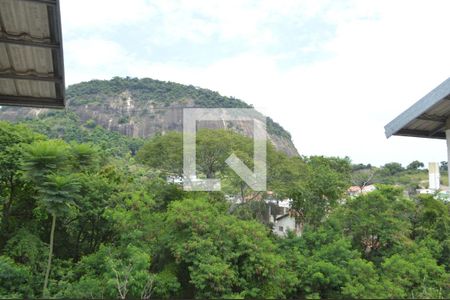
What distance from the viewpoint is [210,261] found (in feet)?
29.0

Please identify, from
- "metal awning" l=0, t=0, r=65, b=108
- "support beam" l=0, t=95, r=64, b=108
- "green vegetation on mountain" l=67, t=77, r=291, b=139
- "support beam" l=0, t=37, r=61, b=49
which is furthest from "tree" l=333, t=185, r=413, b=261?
"green vegetation on mountain" l=67, t=77, r=291, b=139

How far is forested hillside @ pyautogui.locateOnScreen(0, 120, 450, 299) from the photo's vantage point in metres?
8.53

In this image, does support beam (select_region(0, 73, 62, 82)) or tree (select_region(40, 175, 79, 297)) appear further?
tree (select_region(40, 175, 79, 297))

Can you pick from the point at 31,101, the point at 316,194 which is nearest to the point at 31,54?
the point at 31,101

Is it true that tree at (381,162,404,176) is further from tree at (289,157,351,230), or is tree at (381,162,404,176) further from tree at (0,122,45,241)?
tree at (0,122,45,241)

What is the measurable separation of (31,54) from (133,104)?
55.2 m

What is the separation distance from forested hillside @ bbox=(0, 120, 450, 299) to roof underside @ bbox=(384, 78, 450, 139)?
329 cm

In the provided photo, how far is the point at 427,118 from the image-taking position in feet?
27.5

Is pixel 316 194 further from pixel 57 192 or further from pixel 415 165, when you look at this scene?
pixel 415 165

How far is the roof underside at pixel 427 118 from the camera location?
7.44 meters

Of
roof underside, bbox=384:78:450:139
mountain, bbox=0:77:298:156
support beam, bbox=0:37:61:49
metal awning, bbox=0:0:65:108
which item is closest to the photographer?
metal awning, bbox=0:0:65:108

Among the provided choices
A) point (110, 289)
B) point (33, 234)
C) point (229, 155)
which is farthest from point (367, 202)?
point (33, 234)

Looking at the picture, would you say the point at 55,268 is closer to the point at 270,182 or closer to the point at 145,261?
the point at 145,261

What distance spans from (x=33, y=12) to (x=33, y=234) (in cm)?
689
